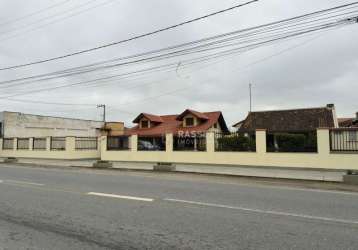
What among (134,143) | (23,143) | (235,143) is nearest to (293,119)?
(134,143)

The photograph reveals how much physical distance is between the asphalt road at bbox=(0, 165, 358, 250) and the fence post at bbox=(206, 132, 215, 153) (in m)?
9.79

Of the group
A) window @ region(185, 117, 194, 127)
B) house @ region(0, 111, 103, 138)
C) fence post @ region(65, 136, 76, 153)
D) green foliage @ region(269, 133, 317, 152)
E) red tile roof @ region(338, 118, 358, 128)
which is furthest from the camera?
red tile roof @ region(338, 118, 358, 128)

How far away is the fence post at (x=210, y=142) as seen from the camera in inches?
829

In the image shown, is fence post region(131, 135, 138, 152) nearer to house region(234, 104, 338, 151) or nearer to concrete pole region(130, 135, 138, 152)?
concrete pole region(130, 135, 138, 152)

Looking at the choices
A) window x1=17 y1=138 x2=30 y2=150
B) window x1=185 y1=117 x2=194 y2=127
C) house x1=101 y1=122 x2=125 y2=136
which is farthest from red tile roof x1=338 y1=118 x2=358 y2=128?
window x1=17 y1=138 x2=30 y2=150

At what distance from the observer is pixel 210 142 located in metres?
21.2

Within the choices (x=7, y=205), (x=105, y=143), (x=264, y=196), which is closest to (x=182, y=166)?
(x=105, y=143)

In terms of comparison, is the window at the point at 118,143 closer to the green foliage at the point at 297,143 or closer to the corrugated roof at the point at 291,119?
the green foliage at the point at 297,143

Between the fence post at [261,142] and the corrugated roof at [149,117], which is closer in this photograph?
the fence post at [261,142]

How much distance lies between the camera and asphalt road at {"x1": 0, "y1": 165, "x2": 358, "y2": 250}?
5664 mm

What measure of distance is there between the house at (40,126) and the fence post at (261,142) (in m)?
34.3

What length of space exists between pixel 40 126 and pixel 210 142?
1347 inches

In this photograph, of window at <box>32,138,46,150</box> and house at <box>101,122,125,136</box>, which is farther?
house at <box>101,122,125,136</box>

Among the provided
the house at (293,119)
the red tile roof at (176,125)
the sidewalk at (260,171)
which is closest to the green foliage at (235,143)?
the sidewalk at (260,171)
